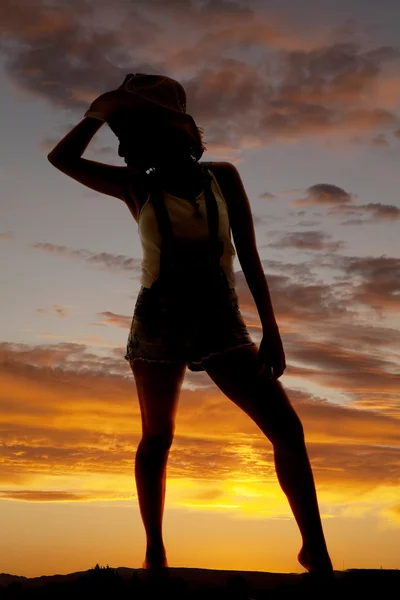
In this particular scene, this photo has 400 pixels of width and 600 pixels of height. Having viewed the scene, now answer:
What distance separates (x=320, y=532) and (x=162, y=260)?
6.84ft

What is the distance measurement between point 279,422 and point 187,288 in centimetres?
109

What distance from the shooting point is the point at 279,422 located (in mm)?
5492

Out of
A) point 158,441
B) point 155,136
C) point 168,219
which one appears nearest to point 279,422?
point 158,441

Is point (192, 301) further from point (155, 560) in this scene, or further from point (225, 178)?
point (155, 560)

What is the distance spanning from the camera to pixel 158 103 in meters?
5.68

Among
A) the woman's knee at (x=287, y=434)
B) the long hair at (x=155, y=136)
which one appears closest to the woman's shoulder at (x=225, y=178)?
the long hair at (x=155, y=136)

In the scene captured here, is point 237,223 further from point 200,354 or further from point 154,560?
point 154,560

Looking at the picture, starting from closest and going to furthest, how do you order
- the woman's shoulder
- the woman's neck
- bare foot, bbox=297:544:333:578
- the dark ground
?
the dark ground → bare foot, bbox=297:544:333:578 → the woman's neck → the woman's shoulder

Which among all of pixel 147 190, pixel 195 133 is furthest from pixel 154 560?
pixel 195 133

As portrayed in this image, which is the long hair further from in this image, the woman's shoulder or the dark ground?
the dark ground

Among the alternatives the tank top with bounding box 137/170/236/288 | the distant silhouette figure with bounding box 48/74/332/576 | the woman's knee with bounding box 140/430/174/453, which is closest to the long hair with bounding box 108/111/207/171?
the distant silhouette figure with bounding box 48/74/332/576

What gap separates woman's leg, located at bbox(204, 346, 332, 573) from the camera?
18.0 feet

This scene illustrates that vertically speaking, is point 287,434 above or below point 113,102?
below

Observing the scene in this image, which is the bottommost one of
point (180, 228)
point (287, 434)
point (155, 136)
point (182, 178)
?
point (287, 434)
